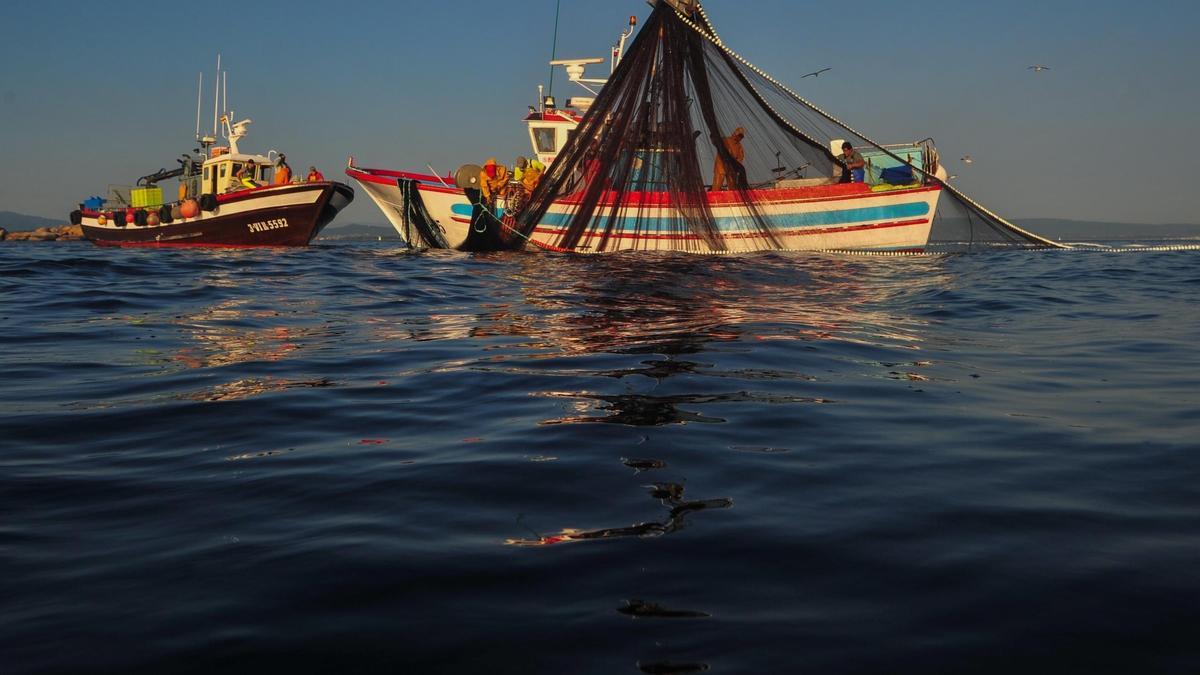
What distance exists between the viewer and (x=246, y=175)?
35.0 meters

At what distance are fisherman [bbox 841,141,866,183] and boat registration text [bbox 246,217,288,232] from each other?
65.8 feet

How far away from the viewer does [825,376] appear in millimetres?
6293

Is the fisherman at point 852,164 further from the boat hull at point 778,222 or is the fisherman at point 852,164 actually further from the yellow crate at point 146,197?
the yellow crate at point 146,197

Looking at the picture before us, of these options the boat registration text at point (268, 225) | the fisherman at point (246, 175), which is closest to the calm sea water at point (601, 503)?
the boat registration text at point (268, 225)

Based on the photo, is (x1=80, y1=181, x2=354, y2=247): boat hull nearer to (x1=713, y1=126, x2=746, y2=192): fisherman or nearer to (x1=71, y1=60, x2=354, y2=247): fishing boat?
(x1=71, y1=60, x2=354, y2=247): fishing boat

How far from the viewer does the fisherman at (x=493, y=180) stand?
77.4ft

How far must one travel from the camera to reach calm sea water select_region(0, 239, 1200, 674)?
7.16 feet

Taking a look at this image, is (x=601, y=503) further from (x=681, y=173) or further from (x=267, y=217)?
(x=267, y=217)

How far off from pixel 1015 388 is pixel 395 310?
7.72m

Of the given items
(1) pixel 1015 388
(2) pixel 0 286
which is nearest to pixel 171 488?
(1) pixel 1015 388

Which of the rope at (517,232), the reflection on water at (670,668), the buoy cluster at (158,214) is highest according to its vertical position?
the buoy cluster at (158,214)

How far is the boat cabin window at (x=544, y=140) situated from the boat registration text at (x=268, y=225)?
32.8 ft

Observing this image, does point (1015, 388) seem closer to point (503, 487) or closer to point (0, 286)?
point (503, 487)

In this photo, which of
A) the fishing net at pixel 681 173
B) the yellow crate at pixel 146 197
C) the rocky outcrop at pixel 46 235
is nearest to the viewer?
the fishing net at pixel 681 173
